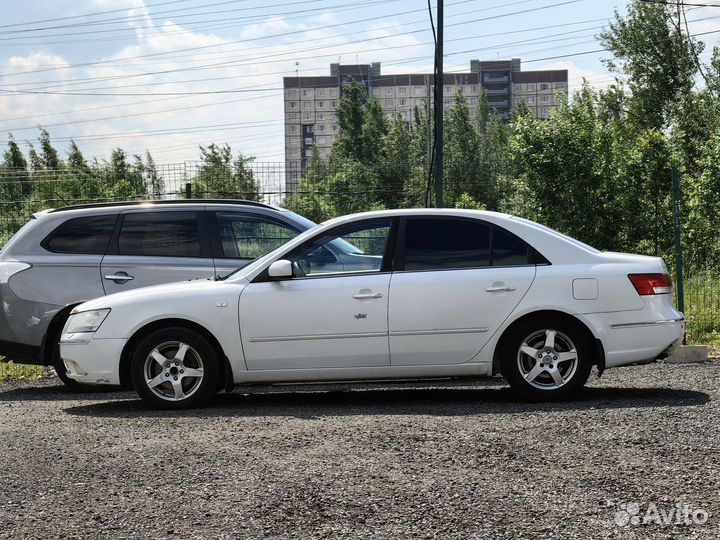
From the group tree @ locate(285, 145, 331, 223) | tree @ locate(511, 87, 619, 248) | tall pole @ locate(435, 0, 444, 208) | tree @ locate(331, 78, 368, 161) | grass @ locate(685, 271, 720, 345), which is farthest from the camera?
tree @ locate(331, 78, 368, 161)

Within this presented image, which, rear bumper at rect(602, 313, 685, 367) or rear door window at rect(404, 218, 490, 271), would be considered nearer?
rear bumper at rect(602, 313, 685, 367)

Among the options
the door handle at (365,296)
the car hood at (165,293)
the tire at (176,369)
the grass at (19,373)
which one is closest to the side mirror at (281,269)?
the car hood at (165,293)

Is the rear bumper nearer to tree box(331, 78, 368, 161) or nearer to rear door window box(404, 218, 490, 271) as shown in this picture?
rear door window box(404, 218, 490, 271)

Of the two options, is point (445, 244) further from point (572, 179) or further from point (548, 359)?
point (572, 179)

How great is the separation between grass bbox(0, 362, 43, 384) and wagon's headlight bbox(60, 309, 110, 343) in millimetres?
3518

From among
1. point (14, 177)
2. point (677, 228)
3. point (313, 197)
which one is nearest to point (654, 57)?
point (313, 197)

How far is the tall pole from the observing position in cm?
2100

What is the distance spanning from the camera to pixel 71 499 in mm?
5410

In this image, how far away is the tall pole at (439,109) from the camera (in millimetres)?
21000

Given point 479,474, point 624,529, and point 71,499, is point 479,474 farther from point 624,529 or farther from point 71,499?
point 71,499

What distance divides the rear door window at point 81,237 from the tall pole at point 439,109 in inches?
428

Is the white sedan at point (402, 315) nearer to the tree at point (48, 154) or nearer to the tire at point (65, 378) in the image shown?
the tire at point (65, 378)

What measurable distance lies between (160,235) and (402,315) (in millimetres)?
3214

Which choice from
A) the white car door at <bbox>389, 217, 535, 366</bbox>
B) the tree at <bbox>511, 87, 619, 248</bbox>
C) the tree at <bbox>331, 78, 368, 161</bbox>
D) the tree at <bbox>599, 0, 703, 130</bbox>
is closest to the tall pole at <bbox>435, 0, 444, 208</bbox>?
the white car door at <bbox>389, 217, 535, 366</bbox>
